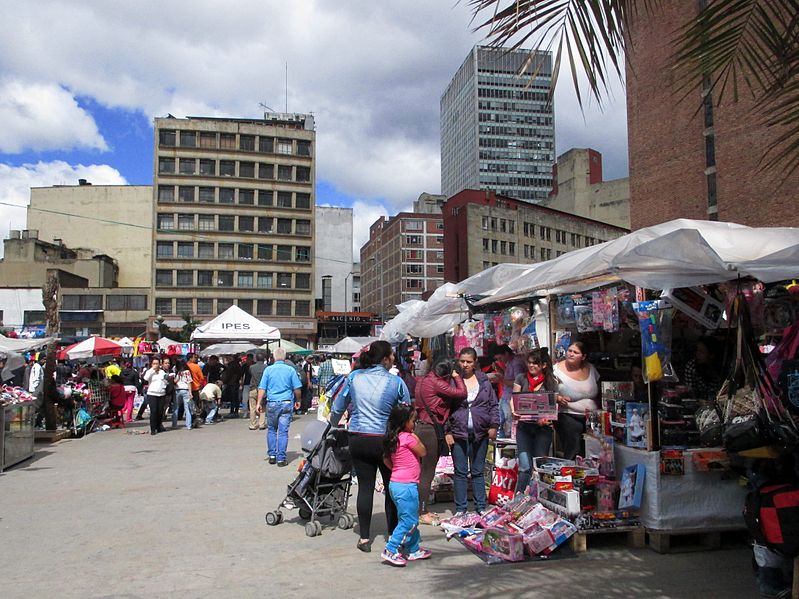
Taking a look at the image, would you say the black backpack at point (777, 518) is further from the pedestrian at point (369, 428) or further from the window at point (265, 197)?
the window at point (265, 197)

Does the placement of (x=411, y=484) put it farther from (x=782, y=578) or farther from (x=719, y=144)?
(x=719, y=144)

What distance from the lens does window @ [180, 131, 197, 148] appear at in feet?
234

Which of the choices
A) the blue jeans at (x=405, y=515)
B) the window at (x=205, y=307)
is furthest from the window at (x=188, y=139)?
the blue jeans at (x=405, y=515)

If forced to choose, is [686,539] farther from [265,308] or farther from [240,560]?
[265,308]

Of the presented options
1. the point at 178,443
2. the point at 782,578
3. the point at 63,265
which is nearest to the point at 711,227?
the point at 782,578

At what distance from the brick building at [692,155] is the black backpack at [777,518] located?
80.3 feet

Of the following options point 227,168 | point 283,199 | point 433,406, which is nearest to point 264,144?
point 227,168

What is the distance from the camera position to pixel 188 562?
220 inches

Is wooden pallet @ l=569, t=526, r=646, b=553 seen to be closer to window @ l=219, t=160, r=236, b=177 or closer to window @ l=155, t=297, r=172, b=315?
window @ l=155, t=297, r=172, b=315

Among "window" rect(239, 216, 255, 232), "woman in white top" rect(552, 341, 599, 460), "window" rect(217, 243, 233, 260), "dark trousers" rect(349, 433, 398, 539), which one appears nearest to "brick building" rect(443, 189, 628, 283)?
"window" rect(239, 216, 255, 232)

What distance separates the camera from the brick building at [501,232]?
81312 mm

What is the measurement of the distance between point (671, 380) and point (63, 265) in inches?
3107

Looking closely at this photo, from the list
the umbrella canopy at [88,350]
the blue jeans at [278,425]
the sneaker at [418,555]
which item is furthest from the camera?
the umbrella canopy at [88,350]

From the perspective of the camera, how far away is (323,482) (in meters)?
6.92
